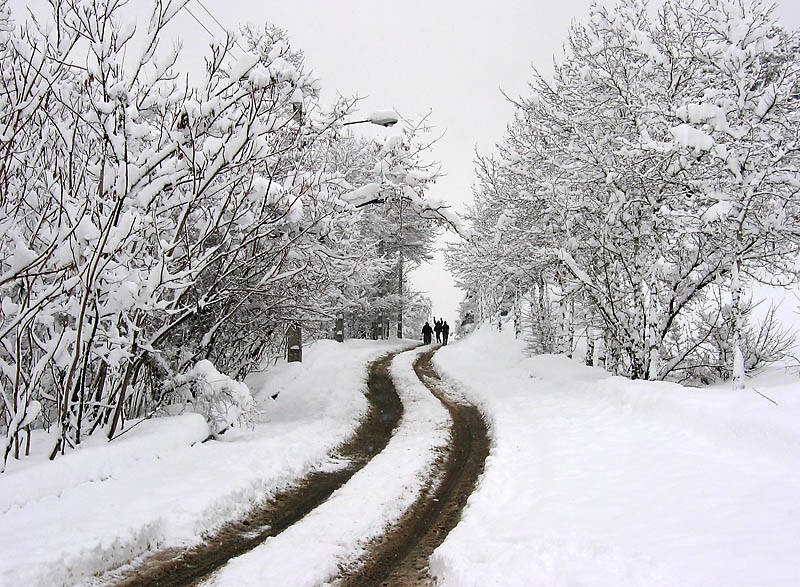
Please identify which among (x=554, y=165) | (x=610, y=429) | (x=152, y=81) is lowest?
(x=610, y=429)

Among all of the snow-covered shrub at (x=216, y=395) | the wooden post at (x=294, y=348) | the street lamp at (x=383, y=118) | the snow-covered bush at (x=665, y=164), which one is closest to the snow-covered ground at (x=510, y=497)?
the snow-covered shrub at (x=216, y=395)

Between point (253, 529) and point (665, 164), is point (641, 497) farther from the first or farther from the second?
point (665, 164)

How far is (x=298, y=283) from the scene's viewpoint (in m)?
11.8

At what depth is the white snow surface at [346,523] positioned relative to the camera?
4984mm

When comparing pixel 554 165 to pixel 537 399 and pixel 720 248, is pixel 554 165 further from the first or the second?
pixel 537 399

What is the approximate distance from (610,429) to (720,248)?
5.17 m

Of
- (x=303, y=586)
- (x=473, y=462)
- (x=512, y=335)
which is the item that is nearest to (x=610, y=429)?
(x=473, y=462)

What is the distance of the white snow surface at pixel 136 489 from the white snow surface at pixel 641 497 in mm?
2858

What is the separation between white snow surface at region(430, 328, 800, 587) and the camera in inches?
167

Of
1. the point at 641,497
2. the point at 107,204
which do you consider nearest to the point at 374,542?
the point at 641,497

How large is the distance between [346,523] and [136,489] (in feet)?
8.32

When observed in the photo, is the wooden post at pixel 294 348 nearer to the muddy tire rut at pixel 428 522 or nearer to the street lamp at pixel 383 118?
the muddy tire rut at pixel 428 522

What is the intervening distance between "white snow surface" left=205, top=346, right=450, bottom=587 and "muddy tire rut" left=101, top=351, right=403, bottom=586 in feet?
0.66

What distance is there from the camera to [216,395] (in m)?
9.22
